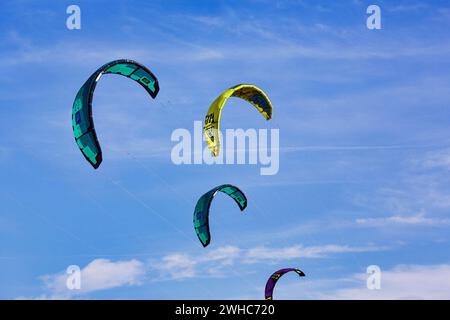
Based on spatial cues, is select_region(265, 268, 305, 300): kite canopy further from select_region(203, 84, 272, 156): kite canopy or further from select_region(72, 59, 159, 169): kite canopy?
select_region(72, 59, 159, 169): kite canopy

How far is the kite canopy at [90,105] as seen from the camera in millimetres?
23406

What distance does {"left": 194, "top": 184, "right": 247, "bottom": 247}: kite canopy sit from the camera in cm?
3259

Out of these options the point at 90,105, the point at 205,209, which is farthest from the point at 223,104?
the point at 90,105

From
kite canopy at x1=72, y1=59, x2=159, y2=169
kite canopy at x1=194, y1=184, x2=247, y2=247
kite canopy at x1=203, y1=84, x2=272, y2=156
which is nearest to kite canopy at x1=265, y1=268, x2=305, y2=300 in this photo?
kite canopy at x1=194, y1=184, x2=247, y2=247

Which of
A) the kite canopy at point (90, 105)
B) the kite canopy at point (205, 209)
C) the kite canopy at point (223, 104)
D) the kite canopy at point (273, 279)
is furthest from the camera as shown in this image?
the kite canopy at point (273, 279)

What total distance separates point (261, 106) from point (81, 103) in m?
10.5

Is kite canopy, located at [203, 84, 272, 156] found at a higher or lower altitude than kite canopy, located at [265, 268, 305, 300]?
higher

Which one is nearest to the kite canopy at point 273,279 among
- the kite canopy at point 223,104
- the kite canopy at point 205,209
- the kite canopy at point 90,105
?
the kite canopy at point 205,209

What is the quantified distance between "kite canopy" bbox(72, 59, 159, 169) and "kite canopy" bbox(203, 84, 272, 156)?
10.3 ft

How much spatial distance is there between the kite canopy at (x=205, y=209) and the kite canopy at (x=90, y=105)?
697 cm

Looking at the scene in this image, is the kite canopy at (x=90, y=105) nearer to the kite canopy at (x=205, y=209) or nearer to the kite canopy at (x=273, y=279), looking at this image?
the kite canopy at (x=205, y=209)

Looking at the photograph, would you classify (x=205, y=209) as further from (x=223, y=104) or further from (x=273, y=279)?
(x=273, y=279)

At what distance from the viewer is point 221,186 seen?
32781 millimetres
